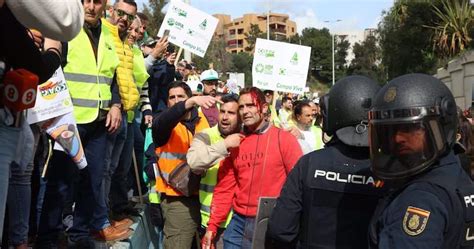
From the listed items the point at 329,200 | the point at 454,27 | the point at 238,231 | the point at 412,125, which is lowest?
the point at 238,231

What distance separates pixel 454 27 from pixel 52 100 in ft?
79.8

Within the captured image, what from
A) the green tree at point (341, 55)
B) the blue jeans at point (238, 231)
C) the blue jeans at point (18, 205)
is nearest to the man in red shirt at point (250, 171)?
the blue jeans at point (238, 231)

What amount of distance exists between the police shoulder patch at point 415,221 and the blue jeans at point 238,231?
2.47 m

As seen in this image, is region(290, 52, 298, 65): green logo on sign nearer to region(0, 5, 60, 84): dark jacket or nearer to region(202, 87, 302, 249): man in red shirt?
region(202, 87, 302, 249): man in red shirt

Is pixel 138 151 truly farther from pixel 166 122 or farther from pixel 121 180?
pixel 166 122

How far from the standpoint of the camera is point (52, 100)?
149 inches

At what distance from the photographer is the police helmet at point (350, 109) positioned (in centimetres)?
275

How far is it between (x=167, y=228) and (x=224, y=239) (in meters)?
0.97

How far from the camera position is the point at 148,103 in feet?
21.6

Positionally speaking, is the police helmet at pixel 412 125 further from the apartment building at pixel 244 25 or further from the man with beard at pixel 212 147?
the apartment building at pixel 244 25

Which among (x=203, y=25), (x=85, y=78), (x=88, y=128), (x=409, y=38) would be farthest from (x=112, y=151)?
(x=409, y=38)

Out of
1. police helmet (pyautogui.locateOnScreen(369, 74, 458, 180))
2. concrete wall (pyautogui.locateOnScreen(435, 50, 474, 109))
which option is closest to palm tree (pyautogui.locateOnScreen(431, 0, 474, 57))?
→ concrete wall (pyautogui.locateOnScreen(435, 50, 474, 109))

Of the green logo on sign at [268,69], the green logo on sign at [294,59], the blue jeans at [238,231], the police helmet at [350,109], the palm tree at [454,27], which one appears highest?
the palm tree at [454,27]

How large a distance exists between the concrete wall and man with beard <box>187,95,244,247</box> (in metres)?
16.4
